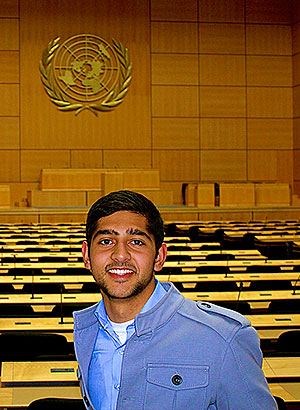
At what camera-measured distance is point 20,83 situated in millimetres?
22438

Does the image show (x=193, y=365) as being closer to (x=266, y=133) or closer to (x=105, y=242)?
(x=105, y=242)

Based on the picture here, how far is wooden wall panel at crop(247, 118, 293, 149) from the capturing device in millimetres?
23562

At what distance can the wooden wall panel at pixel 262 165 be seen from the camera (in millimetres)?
23516

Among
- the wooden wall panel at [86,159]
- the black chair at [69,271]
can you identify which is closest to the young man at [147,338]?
Result: the black chair at [69,271]

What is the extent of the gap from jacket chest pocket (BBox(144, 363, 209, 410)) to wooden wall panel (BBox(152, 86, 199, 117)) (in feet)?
70.8

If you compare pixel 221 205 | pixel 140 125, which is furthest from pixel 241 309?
pixel 140 125

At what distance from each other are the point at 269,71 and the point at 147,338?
22.8 m

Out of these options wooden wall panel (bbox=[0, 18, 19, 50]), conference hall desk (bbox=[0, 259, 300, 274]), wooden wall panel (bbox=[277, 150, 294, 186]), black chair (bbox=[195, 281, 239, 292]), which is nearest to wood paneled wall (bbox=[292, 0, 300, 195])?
wooden wall panel (bbox=[277, 150, 294, 186])

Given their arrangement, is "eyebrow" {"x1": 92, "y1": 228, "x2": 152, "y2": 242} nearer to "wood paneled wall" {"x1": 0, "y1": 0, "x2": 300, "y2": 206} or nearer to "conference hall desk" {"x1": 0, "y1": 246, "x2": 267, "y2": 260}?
"conference hall desk" {"x1": 0, "y1": 246, "x2": 267, "y2": 260}

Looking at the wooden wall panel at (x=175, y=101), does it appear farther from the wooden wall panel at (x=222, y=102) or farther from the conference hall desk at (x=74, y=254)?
the conference hall desk at (x=74, y=254)

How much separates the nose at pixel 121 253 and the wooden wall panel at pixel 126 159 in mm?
20723

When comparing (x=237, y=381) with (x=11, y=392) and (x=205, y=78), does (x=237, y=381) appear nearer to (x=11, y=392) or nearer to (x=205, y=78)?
(x=11, y=392)

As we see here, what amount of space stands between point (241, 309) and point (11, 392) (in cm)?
290

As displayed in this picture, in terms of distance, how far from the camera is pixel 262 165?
23.6m
